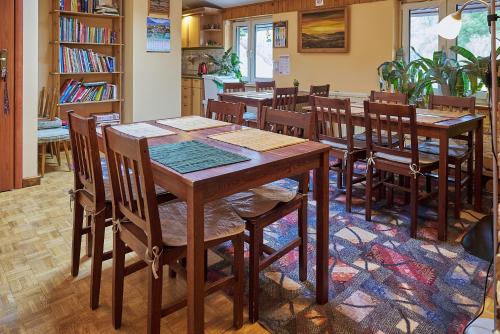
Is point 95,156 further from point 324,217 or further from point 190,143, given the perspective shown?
point 324,217

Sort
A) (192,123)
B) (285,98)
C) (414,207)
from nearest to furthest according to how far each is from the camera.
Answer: (192,123)
(414,207)
(285,98)

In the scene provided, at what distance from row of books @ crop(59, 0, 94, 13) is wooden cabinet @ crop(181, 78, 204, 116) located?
2687mm

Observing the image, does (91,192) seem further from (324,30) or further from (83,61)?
(324,30)

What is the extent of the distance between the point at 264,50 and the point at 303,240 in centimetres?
499

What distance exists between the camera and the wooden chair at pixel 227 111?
2557 mm

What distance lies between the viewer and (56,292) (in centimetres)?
200

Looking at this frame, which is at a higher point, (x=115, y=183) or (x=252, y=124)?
(x=252, y=124)

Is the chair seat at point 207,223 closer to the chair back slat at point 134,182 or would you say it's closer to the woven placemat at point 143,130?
the chair back slat at point 134,182

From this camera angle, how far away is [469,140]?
3.16m

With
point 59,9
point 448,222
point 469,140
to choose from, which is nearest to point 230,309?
point 448,222

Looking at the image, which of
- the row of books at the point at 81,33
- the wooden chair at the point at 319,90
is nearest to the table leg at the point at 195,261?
the wooden chair at the point at 319,90

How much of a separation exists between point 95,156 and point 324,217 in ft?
3.50

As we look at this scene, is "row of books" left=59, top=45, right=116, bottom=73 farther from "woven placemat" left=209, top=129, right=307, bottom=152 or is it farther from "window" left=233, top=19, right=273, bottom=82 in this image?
"woven placemat" left=209, top=129, right=307, bottom=152

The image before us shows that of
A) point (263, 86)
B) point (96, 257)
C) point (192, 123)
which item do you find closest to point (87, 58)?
→ point (263, 86)
